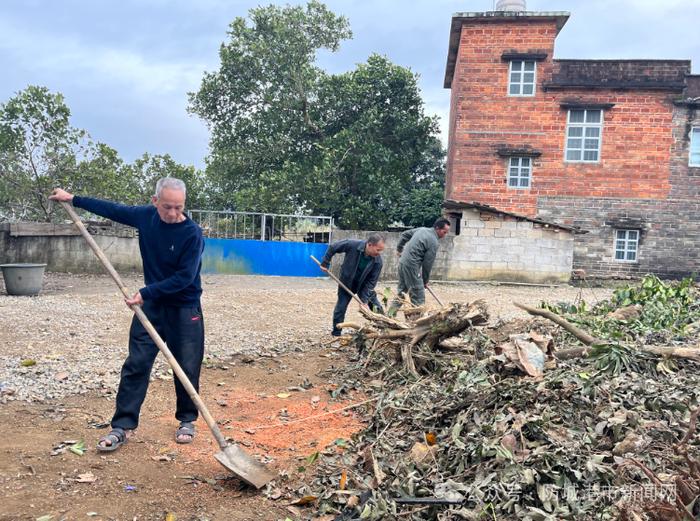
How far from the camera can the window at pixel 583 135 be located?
50.3ft

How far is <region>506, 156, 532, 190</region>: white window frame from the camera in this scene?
1560 cm

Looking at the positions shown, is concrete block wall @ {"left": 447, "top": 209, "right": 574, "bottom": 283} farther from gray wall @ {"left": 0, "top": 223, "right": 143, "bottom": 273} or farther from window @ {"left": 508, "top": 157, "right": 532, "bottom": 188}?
gray wall @ {"left": 0, "top": 223, "right": 143, "bottom": 273}

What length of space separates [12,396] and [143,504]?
2108 millimetres

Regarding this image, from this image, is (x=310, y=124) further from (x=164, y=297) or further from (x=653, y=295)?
(x=164, y=297)

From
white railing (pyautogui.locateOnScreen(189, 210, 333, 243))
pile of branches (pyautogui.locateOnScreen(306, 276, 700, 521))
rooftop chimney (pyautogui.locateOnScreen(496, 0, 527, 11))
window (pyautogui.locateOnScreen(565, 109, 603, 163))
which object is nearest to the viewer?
pile of branches (pyautogui.locateOnScreen(306, 276, 700, 521))

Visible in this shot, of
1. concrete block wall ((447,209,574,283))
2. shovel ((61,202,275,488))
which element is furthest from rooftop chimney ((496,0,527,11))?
shovel ((61,202,275,488))

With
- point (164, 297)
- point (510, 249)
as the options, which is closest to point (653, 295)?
point (164, 297)

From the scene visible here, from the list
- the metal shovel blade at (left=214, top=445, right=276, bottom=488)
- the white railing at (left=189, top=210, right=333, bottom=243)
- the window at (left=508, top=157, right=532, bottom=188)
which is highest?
the window at (left=508, top=157, right=532, bottom=188)

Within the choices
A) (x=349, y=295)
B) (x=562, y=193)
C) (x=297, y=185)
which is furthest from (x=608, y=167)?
→ (x=349, y=295)

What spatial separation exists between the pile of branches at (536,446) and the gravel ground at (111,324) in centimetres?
246

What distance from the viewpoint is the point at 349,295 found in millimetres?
6703

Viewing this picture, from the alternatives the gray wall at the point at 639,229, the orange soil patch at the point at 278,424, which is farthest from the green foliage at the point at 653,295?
the gray wall at the point at 639,229

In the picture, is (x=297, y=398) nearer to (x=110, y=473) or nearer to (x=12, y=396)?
(x=110, y=473)

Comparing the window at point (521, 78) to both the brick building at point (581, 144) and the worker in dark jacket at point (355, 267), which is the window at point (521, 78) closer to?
the brick building at point (581, 144)
